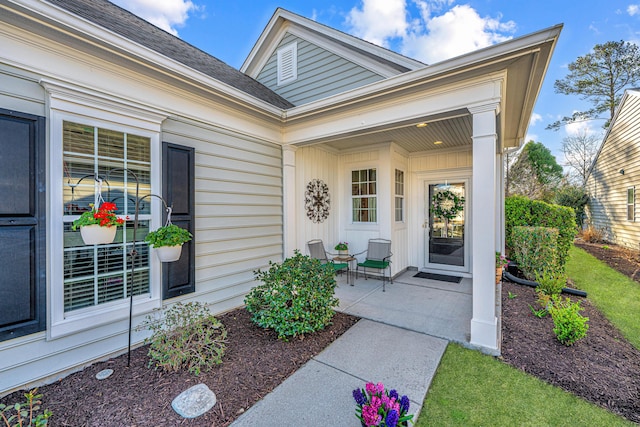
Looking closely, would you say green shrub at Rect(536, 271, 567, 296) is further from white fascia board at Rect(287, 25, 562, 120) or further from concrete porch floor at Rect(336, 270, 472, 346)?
white fascia board at Rect(287, 25, 562, 120)

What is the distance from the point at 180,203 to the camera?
3.02 metres

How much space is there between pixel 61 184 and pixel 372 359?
128 inches

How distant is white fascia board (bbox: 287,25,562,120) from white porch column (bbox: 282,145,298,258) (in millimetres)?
1160

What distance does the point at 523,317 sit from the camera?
3.46 m

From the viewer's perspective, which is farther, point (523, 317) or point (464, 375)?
point (523, 317)

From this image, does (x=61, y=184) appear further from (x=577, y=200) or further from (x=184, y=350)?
(x=577, y=200)

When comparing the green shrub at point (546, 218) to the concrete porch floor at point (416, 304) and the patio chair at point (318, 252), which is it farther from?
the patio chair at point (318, 252)

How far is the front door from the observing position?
5676 mm

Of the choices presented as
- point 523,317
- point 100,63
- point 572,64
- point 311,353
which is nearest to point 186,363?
point 311,353

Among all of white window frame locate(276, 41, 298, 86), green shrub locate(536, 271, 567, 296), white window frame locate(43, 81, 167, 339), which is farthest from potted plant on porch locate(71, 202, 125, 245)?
green shrub locate(536, 271, 567, 296)

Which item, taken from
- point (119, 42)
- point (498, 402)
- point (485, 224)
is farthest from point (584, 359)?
point (119, 42)

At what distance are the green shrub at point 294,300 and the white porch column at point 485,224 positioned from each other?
1.60 meters

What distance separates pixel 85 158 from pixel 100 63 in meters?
0.92

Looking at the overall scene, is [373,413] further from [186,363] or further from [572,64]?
[572,64]
